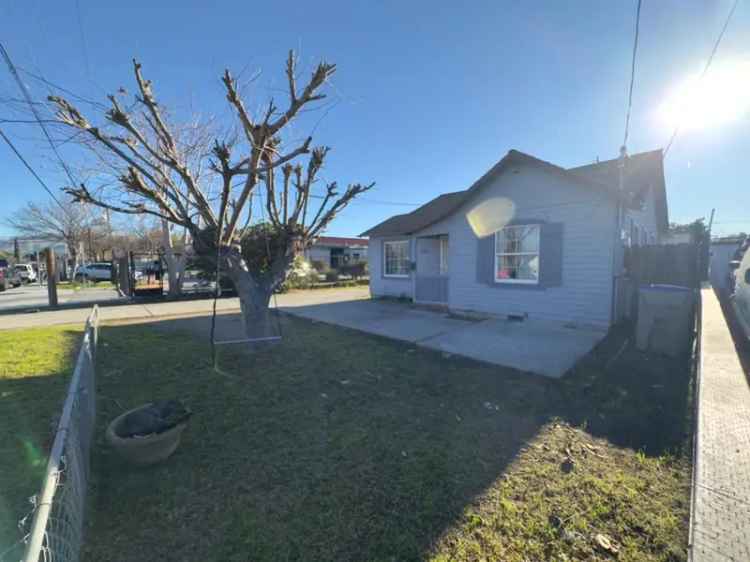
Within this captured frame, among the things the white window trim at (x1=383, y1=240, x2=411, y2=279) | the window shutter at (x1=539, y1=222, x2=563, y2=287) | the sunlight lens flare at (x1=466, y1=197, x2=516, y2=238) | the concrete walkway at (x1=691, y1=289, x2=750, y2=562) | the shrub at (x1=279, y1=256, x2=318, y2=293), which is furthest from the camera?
the shrub at (x1=279, y1=256, x2=318, y2=293)

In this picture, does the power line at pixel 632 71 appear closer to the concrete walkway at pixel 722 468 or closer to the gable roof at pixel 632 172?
the gable roof at pixel 632 172

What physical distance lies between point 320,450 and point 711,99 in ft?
32.4

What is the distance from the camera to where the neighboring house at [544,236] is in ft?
23.8

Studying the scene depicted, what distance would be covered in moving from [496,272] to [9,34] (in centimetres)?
1024

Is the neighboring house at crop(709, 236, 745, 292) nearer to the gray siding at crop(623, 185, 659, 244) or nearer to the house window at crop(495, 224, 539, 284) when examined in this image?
the gray siding at crop(623, 185, 659, 244)

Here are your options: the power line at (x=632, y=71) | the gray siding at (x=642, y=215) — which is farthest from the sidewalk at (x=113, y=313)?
the power line at (x=632, y=71)

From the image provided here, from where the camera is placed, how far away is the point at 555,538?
6.92 ft

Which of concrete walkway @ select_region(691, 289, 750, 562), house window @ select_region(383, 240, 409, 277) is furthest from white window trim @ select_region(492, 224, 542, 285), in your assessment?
house window @ select_region(383, 240, 409, 277)

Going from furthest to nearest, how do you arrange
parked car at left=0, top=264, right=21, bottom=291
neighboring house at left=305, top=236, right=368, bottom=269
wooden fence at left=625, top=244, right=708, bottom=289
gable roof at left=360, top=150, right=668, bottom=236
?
1. neighboring house at left=305, top=236, right=368, bottom=269
2. parked car at left=0, top=264, right=21, bottom=291
3. wooden fence at left=625, top=244, right=708, bottom=289
4. gable roof at left=360, top=150, right=668, bottom=236

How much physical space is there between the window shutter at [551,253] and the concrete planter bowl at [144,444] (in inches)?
304

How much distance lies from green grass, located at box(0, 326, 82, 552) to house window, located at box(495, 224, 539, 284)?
871 centimetres

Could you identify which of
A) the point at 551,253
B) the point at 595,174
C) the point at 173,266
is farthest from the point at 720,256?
the point at 173,266

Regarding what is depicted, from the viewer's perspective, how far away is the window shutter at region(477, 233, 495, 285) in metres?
8.88

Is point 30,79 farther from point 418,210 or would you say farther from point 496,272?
point 418,210
